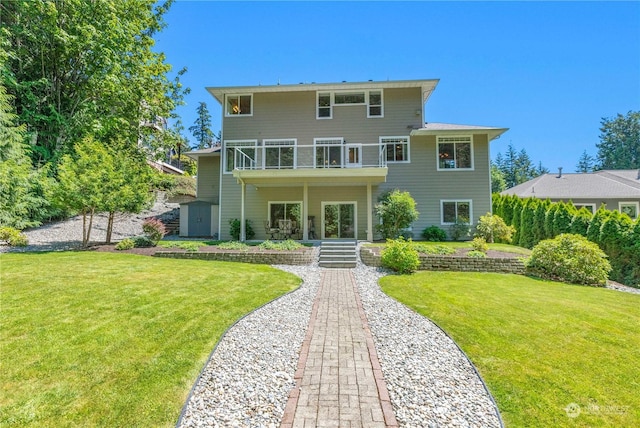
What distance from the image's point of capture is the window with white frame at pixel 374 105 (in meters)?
16.5

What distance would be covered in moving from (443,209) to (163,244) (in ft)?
46.3

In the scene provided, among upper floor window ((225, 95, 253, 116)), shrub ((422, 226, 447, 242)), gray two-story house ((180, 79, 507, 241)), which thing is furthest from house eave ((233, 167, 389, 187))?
upper floor window ((225, 95, 253, 116))

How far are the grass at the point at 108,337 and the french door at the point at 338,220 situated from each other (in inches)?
330

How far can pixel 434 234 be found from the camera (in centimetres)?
1529

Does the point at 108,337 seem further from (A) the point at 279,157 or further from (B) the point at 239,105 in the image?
(B) the point at 239,105

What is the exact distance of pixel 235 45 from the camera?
14.6 m

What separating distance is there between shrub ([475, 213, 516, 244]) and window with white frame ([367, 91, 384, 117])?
807cm

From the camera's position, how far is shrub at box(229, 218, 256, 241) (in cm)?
1616

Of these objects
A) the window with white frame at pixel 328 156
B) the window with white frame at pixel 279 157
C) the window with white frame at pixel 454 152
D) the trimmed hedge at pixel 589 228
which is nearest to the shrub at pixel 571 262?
the trimmed hedge at pixel 589 228

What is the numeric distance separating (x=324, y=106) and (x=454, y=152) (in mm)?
7710

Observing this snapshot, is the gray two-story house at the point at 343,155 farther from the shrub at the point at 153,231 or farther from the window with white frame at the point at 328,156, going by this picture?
the shrub at the point at 153,231

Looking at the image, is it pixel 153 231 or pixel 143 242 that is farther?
pixel 153 231

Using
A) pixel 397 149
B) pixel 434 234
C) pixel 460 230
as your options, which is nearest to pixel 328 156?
pixel 397 149

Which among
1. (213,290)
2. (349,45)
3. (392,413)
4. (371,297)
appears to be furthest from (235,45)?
(392,413)
